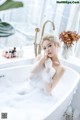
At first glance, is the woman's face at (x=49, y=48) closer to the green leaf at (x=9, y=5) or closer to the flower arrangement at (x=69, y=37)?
the flower arrangement at (x=69, y=37)

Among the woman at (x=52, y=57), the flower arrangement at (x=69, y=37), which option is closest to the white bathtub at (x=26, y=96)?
the woman at (x=52, y=57)

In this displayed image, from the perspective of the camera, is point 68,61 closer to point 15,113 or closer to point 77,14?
point 77,14

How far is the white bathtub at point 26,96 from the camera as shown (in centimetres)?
220

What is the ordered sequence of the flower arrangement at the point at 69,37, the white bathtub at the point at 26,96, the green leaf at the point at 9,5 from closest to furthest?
the green leaf at the point at 9,5 < the white bathtub at the point at 26,96 < the flower arrangement at the point at 69,37

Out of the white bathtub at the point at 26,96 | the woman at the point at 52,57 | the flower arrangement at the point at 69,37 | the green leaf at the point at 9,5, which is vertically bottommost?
the white bathtub at the point at 26,96

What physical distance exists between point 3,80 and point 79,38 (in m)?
1.05

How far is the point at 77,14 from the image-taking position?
2.92m

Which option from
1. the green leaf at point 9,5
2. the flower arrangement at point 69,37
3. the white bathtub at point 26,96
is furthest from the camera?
the flower arrangement at point 69,37

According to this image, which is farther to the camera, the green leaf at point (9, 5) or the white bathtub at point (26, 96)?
the white bathtub at point (26, 96)

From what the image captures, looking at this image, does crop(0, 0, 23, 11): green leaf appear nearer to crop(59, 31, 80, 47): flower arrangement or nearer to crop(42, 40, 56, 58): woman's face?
crop(42, 40, 56, 58): woman's face

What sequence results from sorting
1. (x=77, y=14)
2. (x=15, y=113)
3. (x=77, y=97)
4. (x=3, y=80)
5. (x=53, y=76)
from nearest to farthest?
(x=15, y=113) → (x=53, y=76) → (x=3, y=80) → (x=77, y=97) → (x=77, y=14)

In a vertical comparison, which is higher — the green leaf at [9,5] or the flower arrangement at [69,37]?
the green leaf at [9,5]

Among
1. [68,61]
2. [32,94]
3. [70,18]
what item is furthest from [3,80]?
[70,18]

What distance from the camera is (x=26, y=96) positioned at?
2.51 m
